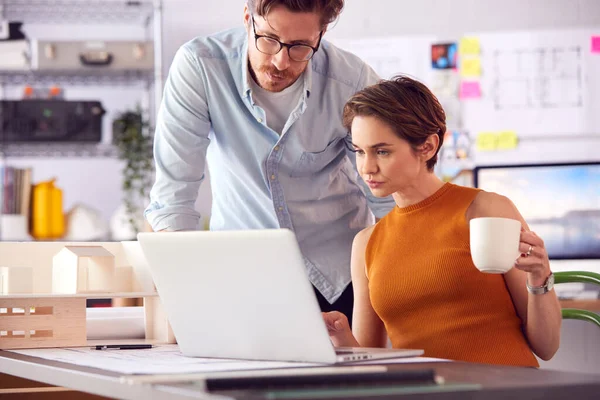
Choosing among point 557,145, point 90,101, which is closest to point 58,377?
point 90,101

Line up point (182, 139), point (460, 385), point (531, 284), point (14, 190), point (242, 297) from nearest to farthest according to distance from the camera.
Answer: point (460, 385) < point (242, 297) < point (531, 284) < point (182, 139) < point (14, 190)

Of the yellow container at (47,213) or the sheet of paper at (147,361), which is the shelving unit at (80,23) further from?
the sheet of paper at (147,361)

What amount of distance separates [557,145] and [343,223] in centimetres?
215

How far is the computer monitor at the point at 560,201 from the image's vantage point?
3.25 metres

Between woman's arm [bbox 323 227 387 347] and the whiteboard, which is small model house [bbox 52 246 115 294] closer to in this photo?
woman's arm [bbox 323 227 387 347]

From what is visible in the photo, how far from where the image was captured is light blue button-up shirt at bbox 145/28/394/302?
174cm

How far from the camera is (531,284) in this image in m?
1.27

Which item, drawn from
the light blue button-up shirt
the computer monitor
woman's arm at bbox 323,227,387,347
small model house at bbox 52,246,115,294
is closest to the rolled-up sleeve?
the light blue button-up shirt

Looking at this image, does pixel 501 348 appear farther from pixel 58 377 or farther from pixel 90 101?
pixel 90 101

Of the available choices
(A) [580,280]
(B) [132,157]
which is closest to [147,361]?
(A) [580,280]

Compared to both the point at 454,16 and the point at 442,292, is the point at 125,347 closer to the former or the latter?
the point at 442,292

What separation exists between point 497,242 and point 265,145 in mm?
792

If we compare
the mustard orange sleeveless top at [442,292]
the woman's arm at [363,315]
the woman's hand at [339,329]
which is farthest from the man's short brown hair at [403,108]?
Answer: the woman's hand at [339,329]

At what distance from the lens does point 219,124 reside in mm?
1787
